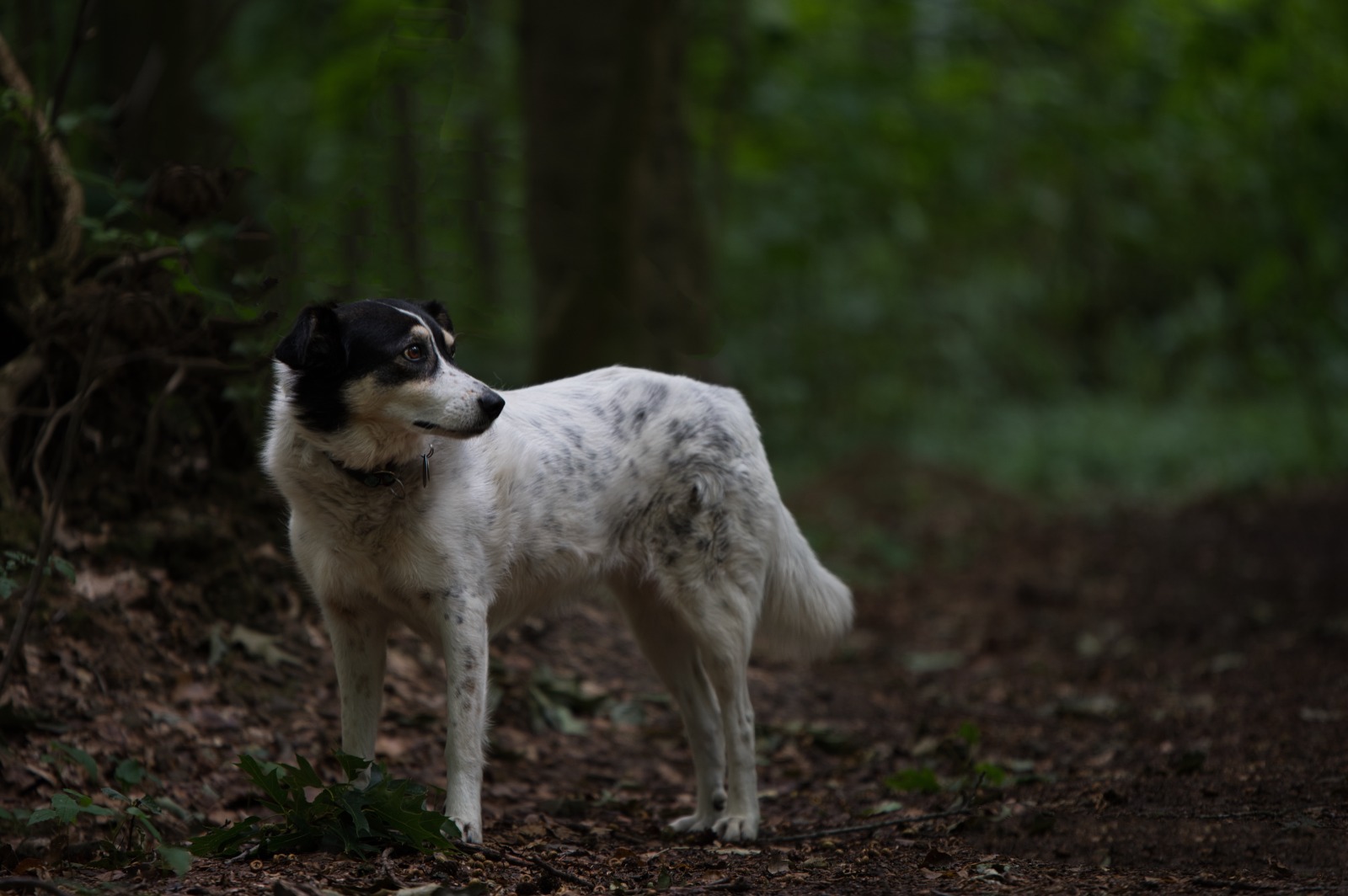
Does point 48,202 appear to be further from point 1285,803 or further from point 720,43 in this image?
point 720,43

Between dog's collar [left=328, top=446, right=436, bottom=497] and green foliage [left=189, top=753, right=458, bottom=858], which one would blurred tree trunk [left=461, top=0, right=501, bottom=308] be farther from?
green foliage [left=189, top=753, right=458, bottom=858]

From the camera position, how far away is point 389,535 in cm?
430

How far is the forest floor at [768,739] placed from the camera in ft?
13.1

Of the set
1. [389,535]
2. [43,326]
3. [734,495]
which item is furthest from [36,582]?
[734,495]

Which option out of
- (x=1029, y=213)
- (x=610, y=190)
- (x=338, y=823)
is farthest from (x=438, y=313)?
(x=1029, y=213)

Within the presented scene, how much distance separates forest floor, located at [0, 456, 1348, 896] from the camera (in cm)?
400

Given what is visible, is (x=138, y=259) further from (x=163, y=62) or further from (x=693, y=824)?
(x=163, y=62)

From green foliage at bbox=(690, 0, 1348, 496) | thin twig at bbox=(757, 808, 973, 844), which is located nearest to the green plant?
thin twig at bbox=(757, 808, 973, 844)

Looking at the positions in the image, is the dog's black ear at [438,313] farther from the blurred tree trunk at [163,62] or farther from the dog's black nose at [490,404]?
the blurred tree trunk at [163,62]

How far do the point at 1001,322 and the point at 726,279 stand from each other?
6959mm

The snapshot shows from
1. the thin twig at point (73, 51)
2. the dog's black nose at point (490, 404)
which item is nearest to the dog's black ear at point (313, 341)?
the dog's black nose at point (490, 404)

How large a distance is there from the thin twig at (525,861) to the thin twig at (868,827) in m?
0.99

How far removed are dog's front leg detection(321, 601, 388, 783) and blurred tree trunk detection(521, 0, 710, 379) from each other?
477 centimetres

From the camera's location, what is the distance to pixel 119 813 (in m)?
4.12
